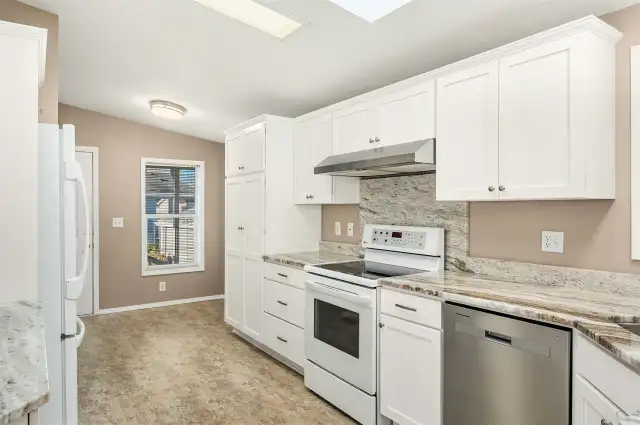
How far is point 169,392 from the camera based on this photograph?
2934 millimetres

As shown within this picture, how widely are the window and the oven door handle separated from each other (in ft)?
10.8

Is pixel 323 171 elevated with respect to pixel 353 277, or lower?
elevated

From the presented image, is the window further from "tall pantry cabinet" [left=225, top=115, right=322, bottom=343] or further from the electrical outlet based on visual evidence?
the electrical outlet

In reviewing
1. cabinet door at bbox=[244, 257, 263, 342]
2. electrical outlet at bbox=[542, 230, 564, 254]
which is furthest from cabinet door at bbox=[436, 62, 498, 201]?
cabinet door at bbox=[244, 257, 263, 342]

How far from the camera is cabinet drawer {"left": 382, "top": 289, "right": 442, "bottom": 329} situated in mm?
2059

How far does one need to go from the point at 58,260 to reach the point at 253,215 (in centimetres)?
186

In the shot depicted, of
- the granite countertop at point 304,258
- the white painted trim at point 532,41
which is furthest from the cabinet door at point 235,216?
the white painted trim at point 532,41

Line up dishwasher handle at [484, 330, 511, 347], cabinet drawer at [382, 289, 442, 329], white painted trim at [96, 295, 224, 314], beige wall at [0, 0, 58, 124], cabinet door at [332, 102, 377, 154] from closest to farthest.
Answer: dishwasher handle at [484, 330, 511, 347] → cabinet drawer at [382, 289, 442, 329] → beige wall at [0, 0, 58, 124] → cabinet door at [332, 102, 377, 154] → white painted trim at [96, 295, 224, 314]

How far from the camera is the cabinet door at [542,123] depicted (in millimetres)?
1836

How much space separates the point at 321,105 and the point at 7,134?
2550 millimetres

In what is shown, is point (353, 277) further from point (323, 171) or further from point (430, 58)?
point (430, 58)

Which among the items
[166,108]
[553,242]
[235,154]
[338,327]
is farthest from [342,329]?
[166,108]

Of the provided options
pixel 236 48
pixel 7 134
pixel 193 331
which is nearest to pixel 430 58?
pixel 236 48

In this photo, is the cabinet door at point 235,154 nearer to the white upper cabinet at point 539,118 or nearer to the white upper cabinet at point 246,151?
the white upper cabinet at point 246,151
